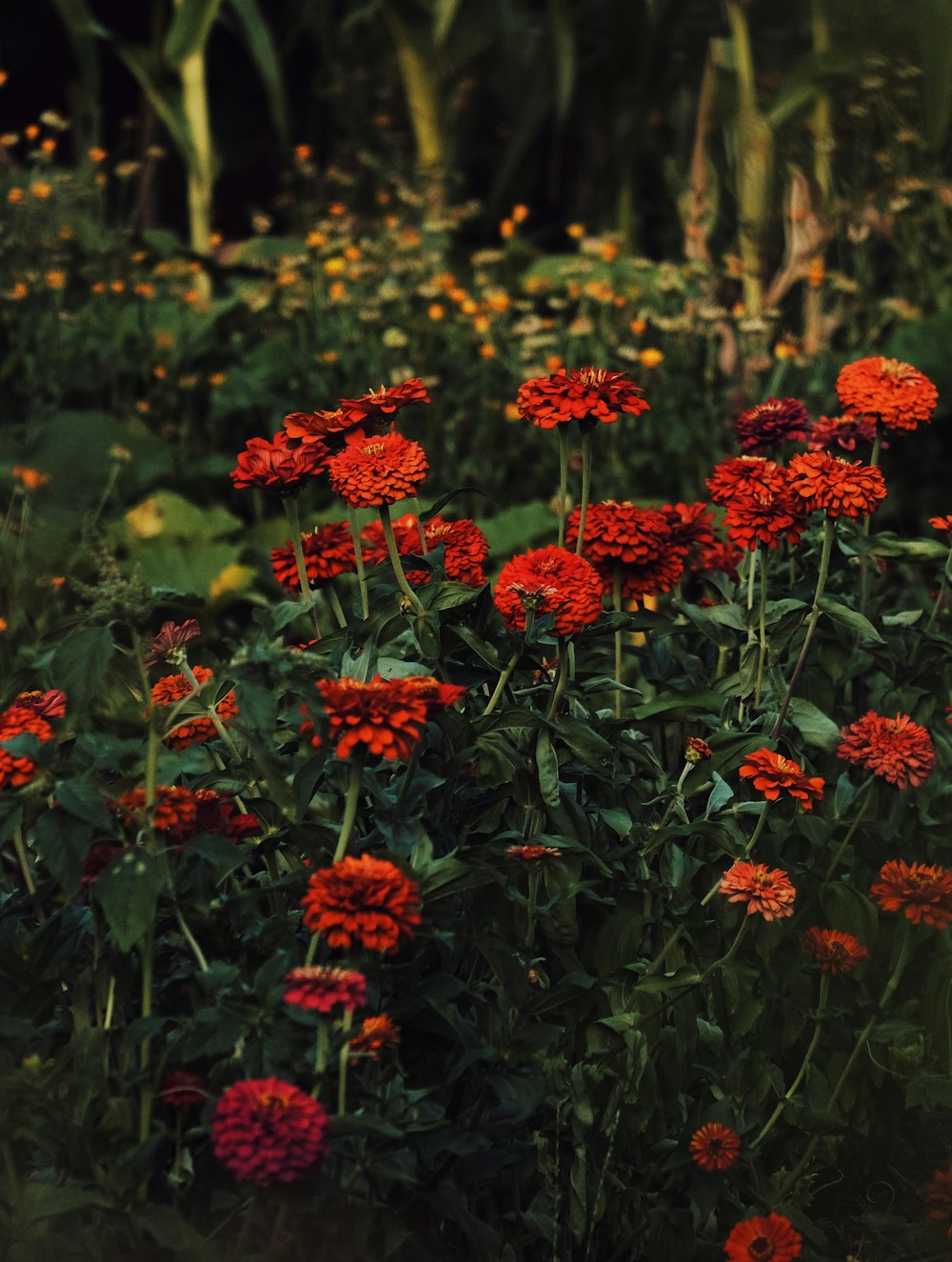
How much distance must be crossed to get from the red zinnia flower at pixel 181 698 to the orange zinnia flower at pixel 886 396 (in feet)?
2.41

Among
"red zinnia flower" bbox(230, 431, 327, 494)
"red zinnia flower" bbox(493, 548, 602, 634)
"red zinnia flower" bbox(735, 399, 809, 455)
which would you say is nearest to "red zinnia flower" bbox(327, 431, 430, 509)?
"red zinnia flower" bbox(230, 431, 327, 494)

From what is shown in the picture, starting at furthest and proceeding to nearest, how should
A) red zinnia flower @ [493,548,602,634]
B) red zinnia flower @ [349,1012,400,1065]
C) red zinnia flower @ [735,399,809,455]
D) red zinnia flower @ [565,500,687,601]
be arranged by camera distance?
1. red zinnia flower @ [735,399,809,455]
2. red zinnia flower @ [565,500,687,601]
3. red zinnia flower @ [493,548,602,634]
4. red zinnia flower @ [349,1012,400,1065]

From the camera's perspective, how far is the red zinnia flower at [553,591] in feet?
4.70

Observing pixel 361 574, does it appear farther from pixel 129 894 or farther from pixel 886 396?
pixel 886 396

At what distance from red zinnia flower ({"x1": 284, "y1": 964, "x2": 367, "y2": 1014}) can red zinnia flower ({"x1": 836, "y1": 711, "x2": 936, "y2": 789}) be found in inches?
25.3

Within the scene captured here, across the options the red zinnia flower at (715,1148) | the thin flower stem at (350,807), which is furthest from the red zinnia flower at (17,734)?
the red zinnia flower at (715,1148)

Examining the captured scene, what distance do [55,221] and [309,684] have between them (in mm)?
3196

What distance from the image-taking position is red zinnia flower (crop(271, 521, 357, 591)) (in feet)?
5.15

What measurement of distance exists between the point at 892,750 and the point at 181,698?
0.70m

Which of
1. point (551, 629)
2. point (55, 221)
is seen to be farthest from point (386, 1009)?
point (55, 221)

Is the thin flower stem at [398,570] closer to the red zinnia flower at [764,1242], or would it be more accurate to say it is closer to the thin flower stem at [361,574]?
the thin flower stem at [361,574]

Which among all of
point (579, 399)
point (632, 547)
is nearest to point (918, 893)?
point (632, 547)

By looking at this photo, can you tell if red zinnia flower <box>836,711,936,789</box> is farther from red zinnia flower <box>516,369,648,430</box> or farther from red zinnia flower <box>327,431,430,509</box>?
red zinnia flower <box>327,431,430,509</box>

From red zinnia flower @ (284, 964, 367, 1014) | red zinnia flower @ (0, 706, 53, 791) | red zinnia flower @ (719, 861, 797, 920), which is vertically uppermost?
red zinnia flower @ (0, 706, 53, 791)
